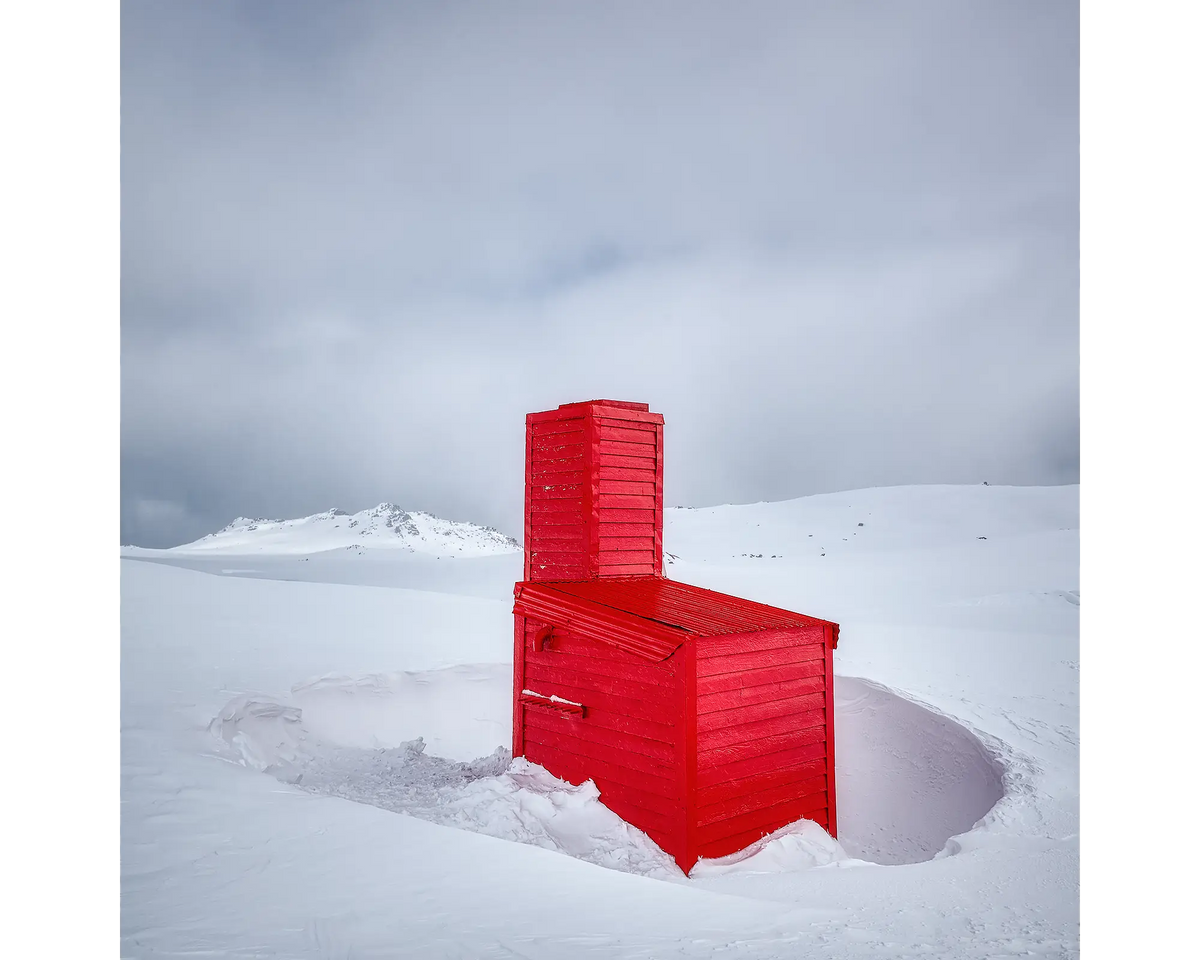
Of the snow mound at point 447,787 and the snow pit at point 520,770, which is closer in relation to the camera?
the snow mound at point 447,787

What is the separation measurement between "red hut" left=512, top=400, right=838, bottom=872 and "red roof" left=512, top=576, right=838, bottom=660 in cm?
3

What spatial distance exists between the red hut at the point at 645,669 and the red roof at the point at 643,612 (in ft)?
0.08

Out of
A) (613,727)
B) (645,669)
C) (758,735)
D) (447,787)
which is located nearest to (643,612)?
(645,669)

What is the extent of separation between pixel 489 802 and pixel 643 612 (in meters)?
2.80

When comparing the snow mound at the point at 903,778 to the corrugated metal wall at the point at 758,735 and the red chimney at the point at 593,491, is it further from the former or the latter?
the red chimney at the point at 593,491

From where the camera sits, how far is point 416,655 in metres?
15.1

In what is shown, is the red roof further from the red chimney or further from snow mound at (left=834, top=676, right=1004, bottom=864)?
snow mound at (left=834, top=676, right=1004, bottom=864)

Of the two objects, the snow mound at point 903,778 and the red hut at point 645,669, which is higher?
the red hut at point 645,669

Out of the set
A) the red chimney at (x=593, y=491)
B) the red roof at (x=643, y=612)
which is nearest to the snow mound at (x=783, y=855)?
the red roof at (x=643, y=612)

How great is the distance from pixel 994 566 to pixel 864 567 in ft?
17.9

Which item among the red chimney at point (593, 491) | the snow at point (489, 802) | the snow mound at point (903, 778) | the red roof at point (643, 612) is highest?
the red chimney at point (593, 491)

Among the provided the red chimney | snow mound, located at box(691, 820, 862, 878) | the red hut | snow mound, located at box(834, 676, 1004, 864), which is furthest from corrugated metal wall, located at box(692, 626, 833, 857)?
the red chimney

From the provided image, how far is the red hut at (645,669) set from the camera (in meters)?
8.23
